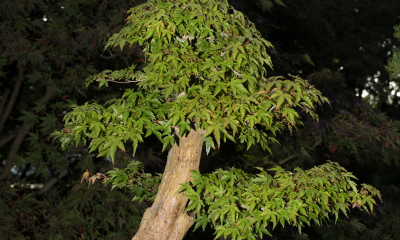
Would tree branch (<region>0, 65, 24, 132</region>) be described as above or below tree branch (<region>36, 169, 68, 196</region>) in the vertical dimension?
above

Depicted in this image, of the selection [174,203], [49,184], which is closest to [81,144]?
[49,184]

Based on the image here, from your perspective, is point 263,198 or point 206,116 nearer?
point 206,116

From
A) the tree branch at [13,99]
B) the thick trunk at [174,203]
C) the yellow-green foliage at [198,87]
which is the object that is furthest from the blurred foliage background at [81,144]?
the yellow-green foliage at [198,87]

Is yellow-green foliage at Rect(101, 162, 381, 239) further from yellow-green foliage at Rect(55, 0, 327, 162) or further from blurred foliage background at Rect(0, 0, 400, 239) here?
blurred foliage background at Rect(0, 0, 400, 239)

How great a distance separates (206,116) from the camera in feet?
5.60

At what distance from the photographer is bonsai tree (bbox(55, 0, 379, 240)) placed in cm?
181

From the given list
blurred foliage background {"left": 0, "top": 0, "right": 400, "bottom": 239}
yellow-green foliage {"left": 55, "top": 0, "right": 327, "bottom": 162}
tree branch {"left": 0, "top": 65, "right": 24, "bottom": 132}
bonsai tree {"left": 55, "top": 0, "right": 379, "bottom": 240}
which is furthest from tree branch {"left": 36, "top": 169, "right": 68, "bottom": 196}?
yellow-green foliage {"left": 55, "top": 0, "right": 327, "bottom": 162}

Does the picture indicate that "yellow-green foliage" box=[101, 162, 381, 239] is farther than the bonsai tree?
Yes

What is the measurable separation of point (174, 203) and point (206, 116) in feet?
2.44

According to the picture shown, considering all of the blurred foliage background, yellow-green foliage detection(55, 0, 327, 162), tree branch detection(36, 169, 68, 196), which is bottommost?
tree branch detection(36, 169, 68, 196)

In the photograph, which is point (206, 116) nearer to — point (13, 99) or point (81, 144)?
point (81, 144)

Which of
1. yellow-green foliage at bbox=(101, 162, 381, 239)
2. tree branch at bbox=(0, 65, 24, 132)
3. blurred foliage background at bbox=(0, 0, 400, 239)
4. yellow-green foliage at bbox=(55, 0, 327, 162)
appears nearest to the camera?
yellow-green foliage at bbox=(55, 0, 327, 162)

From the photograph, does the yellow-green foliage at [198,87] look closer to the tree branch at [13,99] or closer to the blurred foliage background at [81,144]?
the blurred foliage background at [81,144]

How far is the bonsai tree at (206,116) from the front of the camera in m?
1.81
